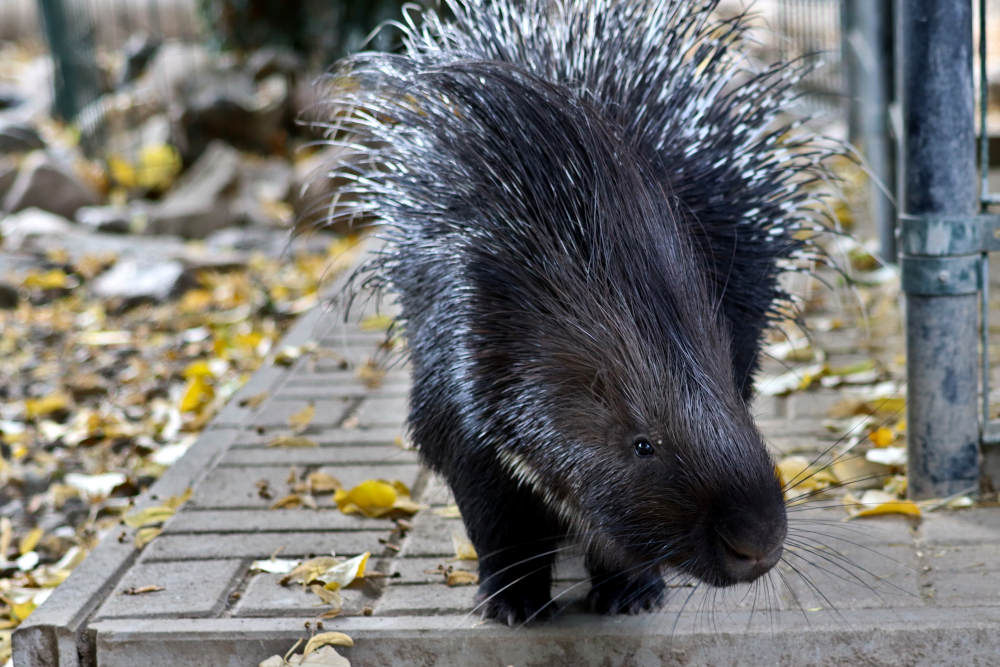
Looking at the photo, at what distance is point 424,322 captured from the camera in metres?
2.26

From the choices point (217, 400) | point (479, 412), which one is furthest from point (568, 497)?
point (217, 400)

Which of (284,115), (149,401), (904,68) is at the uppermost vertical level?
(904,68)

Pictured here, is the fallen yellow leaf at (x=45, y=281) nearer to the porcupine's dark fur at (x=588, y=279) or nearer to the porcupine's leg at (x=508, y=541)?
the porcupine's dark fur at (x=588, y=279)

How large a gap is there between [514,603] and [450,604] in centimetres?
15

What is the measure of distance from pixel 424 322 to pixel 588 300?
1.42ft

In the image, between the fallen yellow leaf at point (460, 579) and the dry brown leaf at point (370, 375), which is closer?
the fallen yellow leaf at point (460, 579)

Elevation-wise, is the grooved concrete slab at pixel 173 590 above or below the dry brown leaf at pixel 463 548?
above

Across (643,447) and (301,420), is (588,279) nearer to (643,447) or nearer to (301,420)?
(643,447)

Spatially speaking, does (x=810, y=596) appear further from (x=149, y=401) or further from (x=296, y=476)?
(x=149, y=401)

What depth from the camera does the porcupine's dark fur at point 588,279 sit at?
72.1 inches

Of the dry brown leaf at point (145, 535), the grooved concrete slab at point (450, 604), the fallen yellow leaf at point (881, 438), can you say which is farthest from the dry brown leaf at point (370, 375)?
the fallen yellow leaf at point (881, 438)

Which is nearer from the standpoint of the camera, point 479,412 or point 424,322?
point 479,412

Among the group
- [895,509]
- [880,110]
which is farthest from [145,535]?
[880,110]

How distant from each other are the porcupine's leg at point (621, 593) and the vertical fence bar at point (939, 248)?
2.59 feet
